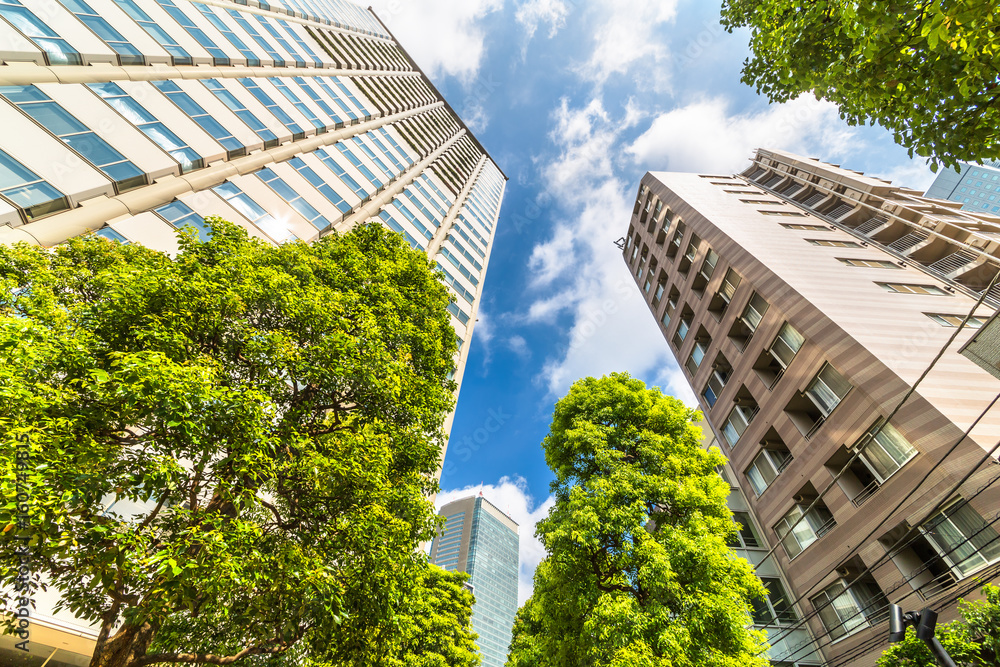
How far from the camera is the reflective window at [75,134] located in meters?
11.0

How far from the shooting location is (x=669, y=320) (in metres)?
27.2

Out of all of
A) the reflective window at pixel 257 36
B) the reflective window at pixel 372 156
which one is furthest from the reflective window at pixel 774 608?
the reflective window at pixel 257 36

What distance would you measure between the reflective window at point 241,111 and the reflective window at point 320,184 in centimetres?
137

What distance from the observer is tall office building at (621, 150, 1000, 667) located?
10250 mm

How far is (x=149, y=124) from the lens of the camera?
46.8ft

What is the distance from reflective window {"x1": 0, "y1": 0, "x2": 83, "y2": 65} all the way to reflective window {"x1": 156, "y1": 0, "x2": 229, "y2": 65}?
7.06 metres

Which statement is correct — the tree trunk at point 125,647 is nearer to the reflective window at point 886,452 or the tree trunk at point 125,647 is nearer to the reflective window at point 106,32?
the reflective window at point 886,452

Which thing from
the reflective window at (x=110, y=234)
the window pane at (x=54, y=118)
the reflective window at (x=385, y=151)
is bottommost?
the reflective window at (x=110, y=234)

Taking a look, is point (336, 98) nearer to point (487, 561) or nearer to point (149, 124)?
point (149, 124)

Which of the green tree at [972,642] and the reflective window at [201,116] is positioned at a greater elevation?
the reflective window at [201,116]

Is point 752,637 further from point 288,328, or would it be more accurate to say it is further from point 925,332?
point 925,332

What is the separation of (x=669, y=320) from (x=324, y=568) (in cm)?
2667

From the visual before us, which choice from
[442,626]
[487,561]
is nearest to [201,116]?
[442,626]

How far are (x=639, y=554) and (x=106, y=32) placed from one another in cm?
2520
